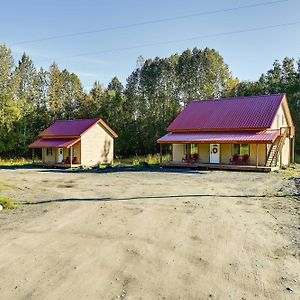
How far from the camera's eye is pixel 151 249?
649 cm

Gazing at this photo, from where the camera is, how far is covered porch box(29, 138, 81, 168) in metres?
30.5

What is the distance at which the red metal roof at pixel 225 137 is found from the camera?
23.3 metres

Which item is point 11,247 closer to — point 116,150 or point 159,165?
point 159,165

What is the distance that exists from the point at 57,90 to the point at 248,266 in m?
43.4

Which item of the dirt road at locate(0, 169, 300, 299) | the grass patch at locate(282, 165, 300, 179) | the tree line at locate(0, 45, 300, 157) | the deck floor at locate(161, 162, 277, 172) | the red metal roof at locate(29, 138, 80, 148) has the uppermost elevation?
the tree line at locate(0, 45, 300, 157)

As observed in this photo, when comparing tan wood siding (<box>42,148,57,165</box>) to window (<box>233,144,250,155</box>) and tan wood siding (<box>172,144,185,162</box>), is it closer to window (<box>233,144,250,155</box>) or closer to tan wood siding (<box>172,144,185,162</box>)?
tan wood siding (<box>172,144,185,162</box>)

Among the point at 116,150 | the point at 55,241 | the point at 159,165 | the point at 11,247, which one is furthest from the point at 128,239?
the point at 116,150

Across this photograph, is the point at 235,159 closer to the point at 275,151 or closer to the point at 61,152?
the point at 275,151

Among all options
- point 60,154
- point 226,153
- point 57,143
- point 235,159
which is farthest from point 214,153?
point 60,154

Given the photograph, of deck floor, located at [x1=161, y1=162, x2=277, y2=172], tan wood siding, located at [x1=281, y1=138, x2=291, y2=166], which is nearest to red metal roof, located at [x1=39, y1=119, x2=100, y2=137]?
deck floor, located at [x1=161, y1=162, x2=277, y2=172]

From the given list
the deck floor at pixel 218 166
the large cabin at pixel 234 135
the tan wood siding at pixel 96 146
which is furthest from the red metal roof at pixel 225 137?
the tan wood siding at pixel 96 146

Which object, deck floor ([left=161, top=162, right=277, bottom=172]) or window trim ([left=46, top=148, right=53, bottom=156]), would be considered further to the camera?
window trim ([left=46, top=148, right=53, bottom=156])

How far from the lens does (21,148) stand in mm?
41312

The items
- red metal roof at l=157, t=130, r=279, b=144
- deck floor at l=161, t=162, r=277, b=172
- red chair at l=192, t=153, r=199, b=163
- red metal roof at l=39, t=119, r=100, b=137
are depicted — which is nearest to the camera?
deck floor at l=161, t=162, r=277, b=172
